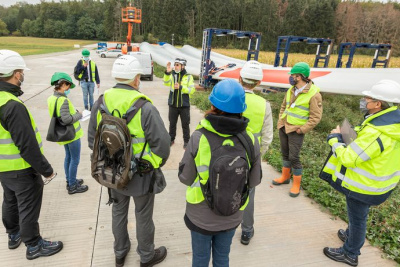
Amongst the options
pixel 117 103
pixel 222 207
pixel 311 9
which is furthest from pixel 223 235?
pixel 311 9

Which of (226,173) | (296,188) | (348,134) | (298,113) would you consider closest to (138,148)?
(226,173)

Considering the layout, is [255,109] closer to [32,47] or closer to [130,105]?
[130,105]

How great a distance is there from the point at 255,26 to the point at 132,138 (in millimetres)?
56957

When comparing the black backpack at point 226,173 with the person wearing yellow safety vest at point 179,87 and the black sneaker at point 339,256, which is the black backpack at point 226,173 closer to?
the black sneaker at point 339,256

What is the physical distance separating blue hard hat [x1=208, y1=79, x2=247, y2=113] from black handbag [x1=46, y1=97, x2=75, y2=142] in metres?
2.35

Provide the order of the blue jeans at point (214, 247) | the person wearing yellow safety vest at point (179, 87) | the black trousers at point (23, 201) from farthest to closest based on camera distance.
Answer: the person wearing yellow safety vest at point (179, 87), the black trousers at point (23, 201), the blue jeans at point (214, 247)

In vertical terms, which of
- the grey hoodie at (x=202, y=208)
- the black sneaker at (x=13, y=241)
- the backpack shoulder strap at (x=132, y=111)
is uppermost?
the backpack shoulder strap at (x=132, y=111)

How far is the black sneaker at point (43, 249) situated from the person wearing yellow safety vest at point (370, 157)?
10.2 feet

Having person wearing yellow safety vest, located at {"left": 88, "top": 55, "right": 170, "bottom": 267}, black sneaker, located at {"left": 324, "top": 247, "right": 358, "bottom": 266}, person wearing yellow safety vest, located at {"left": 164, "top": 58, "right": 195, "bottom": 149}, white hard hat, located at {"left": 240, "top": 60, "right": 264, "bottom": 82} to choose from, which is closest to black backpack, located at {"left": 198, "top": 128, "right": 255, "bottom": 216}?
person wearing yellow safety vest, located at {"left": 88, "top": 55, "right": 170, "bottom": 267}

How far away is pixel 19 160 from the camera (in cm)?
233

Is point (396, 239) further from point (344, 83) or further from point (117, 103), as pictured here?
point (344, 83)

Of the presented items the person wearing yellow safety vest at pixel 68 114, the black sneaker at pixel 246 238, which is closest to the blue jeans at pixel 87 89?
the person wearing yellow safety vest at pixel 68 114

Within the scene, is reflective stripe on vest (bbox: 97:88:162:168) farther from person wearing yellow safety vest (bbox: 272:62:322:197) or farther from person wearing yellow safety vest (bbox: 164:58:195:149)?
person wearing yellow safety vest (bbox: 164:58:195:149)

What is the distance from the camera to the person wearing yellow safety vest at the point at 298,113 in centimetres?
365
